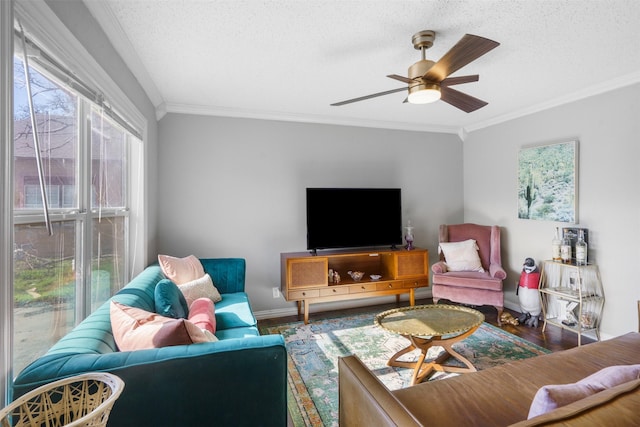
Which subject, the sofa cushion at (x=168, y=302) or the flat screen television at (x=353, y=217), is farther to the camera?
the flat screen television at (x=353, y=217)

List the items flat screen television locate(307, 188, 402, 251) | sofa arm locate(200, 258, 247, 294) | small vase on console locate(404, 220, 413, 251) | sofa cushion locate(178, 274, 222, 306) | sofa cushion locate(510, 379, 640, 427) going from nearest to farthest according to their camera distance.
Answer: sofa cushion locate(510, 379, 640, 427) → sofa cushion locate(178, 274, 222, 306) → sofa arm locate(200, 258, 247, 294) → flat screen television locate(307, 188, 402, 251) → small vase on console locate(404, 220, 413, 251)

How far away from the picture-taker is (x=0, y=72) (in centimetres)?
97

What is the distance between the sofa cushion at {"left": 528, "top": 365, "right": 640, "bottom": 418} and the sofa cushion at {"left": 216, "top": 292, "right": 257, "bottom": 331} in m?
1.79

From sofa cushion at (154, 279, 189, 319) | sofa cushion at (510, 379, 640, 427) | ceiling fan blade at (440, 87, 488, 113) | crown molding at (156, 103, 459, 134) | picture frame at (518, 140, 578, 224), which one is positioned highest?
crown molding at (156, 103, 459, 134)

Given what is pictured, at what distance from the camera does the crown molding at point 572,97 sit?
2721 millimetres

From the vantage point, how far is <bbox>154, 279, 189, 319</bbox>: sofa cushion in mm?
1911

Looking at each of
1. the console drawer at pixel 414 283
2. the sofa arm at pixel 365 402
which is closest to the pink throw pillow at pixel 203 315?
the sofa arm at pixel 365 402

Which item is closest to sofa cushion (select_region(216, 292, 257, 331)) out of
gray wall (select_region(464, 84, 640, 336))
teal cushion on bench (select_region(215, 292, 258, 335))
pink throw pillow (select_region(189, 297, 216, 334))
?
teal cushion on bench (select_region(215, 292, 258, 335))

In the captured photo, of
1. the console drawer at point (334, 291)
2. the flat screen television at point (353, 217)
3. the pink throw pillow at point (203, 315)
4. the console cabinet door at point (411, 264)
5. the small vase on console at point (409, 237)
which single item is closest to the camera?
the pink throw pillow at point (203, 315)

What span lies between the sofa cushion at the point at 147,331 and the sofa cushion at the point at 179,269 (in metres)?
1.18

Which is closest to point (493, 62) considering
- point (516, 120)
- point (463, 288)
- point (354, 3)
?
point (354, 3)

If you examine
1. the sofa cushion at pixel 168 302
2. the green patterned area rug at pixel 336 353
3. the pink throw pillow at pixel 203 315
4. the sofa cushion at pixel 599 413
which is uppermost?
the sofa cushion at pixel 599 413

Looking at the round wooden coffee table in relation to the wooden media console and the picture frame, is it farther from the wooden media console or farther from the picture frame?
the picture frame

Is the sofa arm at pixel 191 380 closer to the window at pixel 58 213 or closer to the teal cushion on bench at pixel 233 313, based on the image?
the window at pixel 58 213
